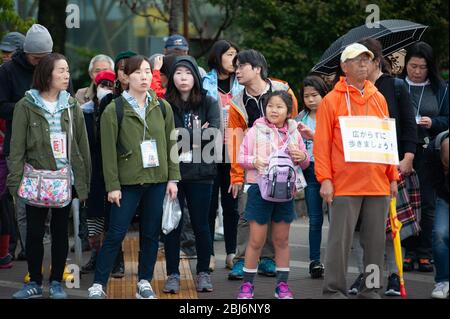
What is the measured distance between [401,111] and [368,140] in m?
1.09

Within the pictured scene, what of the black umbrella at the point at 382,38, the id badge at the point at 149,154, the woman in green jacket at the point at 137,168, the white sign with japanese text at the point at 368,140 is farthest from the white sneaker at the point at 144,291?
the black umbrella at the point at 382,38

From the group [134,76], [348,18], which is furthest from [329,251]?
[348,18]

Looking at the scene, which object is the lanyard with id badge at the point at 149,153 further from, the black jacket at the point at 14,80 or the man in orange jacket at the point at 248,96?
the black jacket at the point at 14,80

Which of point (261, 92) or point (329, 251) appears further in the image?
point (261, 92)

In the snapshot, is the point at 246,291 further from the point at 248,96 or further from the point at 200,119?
the point at 248,96

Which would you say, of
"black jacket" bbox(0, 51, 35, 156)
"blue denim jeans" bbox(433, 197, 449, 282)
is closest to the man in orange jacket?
"blue denim jeans" bbox(433, 197, 449, 282)

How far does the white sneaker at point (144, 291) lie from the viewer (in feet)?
28.9

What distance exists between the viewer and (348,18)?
17.1 metres

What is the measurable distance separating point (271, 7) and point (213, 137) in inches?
Answer: 321

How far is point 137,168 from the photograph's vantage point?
867 cm

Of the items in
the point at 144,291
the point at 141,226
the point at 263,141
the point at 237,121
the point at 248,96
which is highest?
the point at 248,96

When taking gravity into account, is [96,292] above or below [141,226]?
below

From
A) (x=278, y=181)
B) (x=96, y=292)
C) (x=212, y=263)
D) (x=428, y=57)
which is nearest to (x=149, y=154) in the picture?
(x=278, y=181)

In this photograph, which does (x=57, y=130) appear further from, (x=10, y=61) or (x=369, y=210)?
(x=369, y=210)
